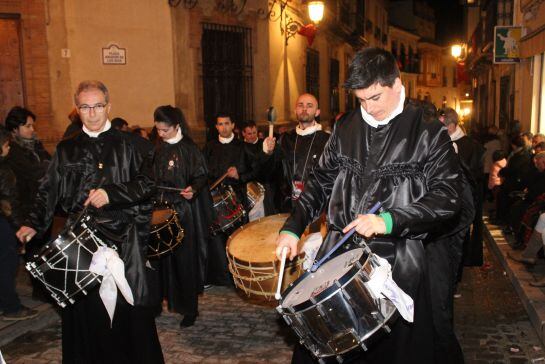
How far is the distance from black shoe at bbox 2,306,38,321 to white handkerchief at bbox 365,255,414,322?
4.26 m

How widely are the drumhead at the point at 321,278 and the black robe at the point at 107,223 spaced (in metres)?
1.39

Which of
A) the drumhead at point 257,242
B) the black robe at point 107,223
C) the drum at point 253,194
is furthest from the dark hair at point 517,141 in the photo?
the black robe at point 107,223

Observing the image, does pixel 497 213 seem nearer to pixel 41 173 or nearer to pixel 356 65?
pixel 41 173

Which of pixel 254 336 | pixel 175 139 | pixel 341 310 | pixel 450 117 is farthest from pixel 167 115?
pixel 341 310

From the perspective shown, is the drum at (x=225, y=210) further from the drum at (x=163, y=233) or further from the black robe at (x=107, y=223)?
the black robe at (x=107, y=223)

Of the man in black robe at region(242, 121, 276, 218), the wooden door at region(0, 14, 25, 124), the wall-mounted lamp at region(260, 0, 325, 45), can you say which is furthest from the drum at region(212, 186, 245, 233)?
the wall-mounted lamp at region(260, 0, 325, 45)

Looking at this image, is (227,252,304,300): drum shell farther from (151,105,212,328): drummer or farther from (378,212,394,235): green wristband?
(151,105,212,328): drummer

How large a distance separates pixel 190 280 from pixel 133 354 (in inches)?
70.5

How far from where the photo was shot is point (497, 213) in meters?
11.1

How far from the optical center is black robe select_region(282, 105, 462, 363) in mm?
3135

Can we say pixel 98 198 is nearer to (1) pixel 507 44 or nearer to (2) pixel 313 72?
(1) pixel 507 44

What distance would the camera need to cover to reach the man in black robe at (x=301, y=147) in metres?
6.80

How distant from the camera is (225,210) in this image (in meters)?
6.74

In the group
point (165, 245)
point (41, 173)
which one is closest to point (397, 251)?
point (165, 245)
